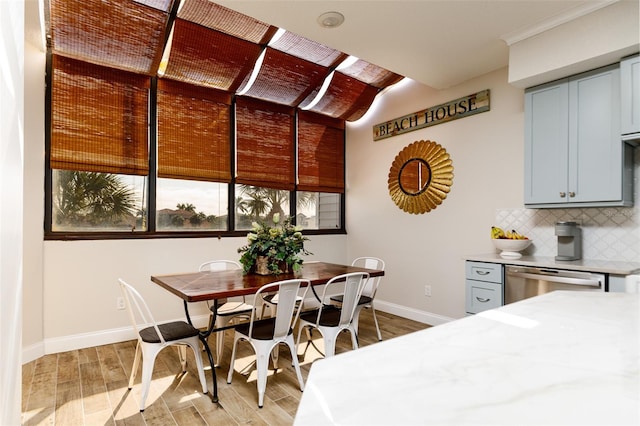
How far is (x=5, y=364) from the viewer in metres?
0.81

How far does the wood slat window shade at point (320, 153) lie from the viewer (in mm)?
4879

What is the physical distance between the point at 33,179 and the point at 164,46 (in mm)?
1671

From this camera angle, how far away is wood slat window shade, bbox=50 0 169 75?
290 cm

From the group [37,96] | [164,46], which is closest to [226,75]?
[164,46]

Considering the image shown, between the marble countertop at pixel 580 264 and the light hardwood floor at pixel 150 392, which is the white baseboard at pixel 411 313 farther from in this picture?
the light hardwood floor at pixel 150 392

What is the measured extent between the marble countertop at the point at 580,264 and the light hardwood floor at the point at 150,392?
1.57 metres

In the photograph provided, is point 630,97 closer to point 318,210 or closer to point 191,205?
point 318,210

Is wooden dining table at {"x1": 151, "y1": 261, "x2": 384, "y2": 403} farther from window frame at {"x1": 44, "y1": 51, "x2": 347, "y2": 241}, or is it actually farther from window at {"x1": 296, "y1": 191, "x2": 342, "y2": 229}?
window at {"x1": 296, "y1": 191, "x2": 342, "y2": 229}

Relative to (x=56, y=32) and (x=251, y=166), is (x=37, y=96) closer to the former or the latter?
(x=56, y=32)

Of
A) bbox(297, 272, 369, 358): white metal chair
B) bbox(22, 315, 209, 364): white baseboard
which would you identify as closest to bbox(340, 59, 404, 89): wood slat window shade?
bbox(297, 272, 369, 358): white metal chair

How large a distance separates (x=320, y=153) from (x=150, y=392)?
357 cm

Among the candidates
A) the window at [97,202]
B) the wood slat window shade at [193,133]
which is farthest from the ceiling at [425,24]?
the window at [97,202]

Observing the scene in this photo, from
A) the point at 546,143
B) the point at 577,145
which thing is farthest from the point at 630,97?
the point at 546,143

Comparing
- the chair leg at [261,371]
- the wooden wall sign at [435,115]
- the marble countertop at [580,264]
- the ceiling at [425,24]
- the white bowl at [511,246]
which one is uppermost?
the ceiling at [425,24]
